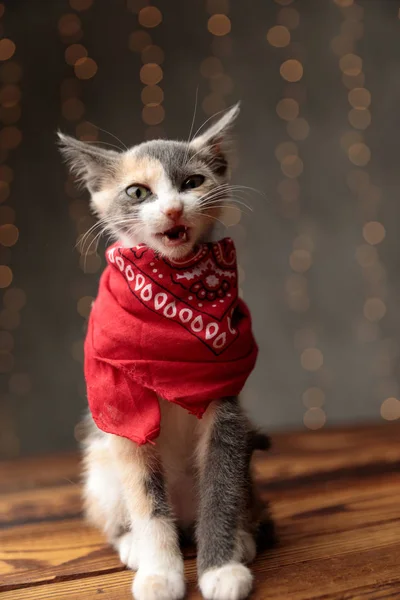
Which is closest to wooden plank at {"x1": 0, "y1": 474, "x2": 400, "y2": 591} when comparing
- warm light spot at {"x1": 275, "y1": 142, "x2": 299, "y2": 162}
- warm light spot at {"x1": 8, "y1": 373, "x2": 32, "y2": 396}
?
warm light spot at {"x1": 8, "y1": 373, "x2": 32, "y2": 396}

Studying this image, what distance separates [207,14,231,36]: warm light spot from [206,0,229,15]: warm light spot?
14 mm

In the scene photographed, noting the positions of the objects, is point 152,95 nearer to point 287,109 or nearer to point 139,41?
point 139,41

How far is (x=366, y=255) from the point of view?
6.92ft

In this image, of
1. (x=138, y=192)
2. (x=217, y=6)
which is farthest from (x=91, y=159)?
(x=217, y=6)

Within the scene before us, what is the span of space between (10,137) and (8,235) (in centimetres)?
28

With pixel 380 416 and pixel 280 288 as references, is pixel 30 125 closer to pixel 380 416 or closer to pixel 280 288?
pixel 280 288

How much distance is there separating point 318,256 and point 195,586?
1.38 metres

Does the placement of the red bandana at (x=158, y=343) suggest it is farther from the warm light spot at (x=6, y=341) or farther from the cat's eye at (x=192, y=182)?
the warm light spot at (x=6, y=341)

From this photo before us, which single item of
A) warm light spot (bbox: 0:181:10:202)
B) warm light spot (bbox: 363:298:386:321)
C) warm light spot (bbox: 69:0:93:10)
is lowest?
warm light spot (bbox: 363:298:386:321)

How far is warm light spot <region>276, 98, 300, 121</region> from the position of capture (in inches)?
79.1

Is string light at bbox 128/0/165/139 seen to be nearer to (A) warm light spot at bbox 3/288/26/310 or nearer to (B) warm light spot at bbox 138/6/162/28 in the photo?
(B) warm light spot at bbox 138/6/162/28

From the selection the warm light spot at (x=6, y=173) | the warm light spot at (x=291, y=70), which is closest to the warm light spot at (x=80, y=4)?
the warm light spot at (x=6, y=173)

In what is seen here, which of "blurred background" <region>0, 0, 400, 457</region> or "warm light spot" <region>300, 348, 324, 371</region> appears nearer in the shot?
"blurred background" <region>0, 0, 400, 457</region>

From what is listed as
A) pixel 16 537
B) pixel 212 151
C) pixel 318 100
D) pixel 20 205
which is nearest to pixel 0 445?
pixel 20 205
